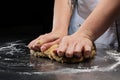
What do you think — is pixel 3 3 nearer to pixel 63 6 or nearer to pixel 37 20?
pixel 37 20

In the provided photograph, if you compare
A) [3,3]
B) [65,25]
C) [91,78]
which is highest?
[3,3]

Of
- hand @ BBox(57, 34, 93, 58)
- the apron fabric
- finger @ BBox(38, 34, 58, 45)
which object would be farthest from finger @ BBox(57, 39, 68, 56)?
the apron fabric

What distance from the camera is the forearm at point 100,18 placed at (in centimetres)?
103

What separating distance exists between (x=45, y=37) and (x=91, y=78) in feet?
1.24

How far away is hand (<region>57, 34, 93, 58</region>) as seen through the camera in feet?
2.91

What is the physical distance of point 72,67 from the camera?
840mm

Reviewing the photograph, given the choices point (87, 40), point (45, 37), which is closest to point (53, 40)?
point (45, 37)

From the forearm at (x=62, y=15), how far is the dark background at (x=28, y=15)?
113 cm

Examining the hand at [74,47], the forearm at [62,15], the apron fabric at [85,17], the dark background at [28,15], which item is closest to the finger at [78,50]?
the hand at [74,47]

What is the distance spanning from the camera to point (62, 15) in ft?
4.18

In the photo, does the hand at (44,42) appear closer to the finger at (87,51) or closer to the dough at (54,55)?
the dough at (54,55)

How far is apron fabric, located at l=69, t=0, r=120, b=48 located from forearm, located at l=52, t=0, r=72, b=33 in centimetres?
6

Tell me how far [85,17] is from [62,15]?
13 centimetres

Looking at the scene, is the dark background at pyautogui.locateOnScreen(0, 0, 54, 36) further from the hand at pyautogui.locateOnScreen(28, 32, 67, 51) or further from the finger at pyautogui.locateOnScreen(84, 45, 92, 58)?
the finger at pyautogui.locateOnScreen(84, 45, 92, 58)
